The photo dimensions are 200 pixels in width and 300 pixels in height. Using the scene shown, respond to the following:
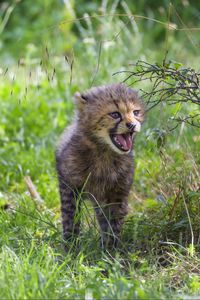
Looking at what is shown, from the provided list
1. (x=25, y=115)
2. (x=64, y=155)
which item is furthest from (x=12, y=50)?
(x=64, y=155)

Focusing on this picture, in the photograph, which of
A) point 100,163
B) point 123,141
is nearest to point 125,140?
point 123,141

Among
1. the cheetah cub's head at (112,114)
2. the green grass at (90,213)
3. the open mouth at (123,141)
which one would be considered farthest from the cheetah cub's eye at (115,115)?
the green grass at (90,213)

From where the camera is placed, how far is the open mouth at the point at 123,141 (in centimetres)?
515

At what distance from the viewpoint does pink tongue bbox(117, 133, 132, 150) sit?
5164 millimetres

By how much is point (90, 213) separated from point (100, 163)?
44 centimetres

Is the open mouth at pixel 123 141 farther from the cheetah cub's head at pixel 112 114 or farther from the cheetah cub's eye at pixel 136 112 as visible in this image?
the cheetah cub's eye at pixel 136 112

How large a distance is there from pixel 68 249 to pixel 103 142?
746mm

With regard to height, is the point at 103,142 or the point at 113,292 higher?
the point at 103,142

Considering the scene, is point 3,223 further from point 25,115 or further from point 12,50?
point 12,50

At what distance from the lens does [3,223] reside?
5.29m

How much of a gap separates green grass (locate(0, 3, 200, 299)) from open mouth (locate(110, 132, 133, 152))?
137 millimetres

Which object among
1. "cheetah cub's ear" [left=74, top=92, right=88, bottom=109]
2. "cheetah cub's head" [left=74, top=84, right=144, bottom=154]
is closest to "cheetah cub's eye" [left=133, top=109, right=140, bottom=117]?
"cheetah cub's head" [left=74, top=84, right=144, bottom=154]

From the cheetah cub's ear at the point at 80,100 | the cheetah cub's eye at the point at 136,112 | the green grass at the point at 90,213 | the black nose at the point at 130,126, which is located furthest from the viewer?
the cheetah cub's ear at the point at 80,100

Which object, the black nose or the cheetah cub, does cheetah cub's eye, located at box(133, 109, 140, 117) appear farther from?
the black nose
